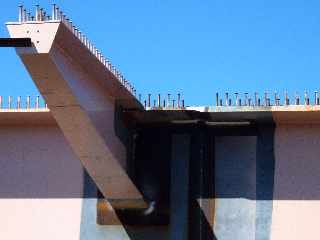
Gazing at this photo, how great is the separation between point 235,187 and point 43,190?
25.0 ft

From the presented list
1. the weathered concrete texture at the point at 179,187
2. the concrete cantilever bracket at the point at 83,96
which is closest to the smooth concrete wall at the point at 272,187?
the weathered concrete texture at the point at 179,187

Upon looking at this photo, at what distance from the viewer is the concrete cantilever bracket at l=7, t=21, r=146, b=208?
2270 centimetres

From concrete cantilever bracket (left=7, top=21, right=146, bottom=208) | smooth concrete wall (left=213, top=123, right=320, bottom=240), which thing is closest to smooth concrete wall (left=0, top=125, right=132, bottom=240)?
concrete cantilever bracket (left=7, top=21, right=146, bottom=208)

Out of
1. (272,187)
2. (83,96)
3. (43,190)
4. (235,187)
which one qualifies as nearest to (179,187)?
(235,187)

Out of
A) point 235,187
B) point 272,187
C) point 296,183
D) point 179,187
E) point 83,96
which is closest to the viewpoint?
point 83,96

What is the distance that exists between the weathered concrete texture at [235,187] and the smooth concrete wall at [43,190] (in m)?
4.16

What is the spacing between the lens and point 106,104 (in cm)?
2872

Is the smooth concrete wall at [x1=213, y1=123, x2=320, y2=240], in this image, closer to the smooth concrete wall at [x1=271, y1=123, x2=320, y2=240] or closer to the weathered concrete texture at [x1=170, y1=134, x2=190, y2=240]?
the smooth concrete wall at [x1=271, y1=123, x2=320, y2=240]

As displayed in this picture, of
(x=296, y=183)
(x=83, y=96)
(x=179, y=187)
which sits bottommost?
(x=179, y=187)

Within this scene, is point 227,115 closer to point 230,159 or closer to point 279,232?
point 230,159

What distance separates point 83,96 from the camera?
26172 millimetres

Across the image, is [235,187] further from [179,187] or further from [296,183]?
[296,183]

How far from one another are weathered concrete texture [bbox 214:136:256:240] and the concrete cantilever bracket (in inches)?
119

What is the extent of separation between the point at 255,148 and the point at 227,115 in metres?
1.75
